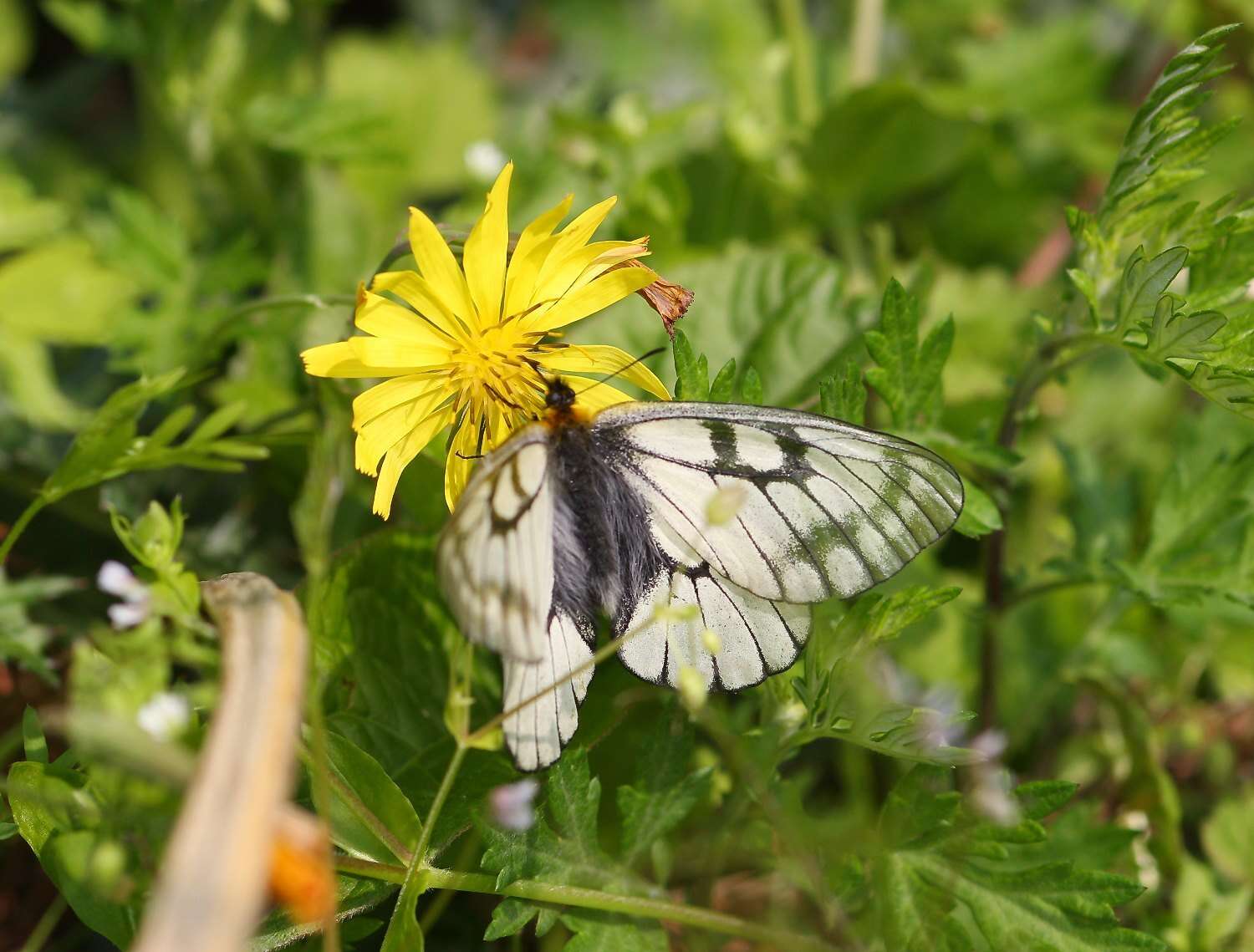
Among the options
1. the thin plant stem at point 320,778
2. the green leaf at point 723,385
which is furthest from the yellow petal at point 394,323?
the thin plant stem at point 320,778

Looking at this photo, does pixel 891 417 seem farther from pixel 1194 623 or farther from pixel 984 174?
pixel 984 174

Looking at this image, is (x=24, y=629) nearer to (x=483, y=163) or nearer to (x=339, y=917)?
(x=339, y=917)

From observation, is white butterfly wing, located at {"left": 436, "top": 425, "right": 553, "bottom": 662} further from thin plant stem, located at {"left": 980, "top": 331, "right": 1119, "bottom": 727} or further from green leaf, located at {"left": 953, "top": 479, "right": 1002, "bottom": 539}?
thin plant stem, located at {"left": 980, "top": 331, "right": 1119, "bottom": 727}

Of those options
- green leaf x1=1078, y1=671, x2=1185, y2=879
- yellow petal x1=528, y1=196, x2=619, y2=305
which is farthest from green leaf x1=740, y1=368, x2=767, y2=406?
green leaf x1=1078, y1=671, x2=1185, y2=879

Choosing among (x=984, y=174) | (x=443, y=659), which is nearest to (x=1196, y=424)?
(x=984, y=174)

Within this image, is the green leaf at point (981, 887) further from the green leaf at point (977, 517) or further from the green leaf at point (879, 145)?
the green leaf at point (879, 145)

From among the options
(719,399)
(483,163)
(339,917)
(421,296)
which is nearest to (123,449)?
(421,296)
